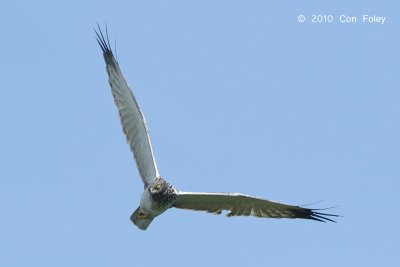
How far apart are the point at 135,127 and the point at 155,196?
1.73 metres

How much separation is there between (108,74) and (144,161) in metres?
2.08

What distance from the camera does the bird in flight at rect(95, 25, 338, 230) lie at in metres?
14.8

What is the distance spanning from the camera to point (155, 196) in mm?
14695

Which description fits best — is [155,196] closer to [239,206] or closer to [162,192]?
[162,192]

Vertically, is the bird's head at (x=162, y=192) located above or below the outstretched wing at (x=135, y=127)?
below

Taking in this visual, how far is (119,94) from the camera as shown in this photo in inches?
632

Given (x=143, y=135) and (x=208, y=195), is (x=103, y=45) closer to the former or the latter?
(x=143, y=135)

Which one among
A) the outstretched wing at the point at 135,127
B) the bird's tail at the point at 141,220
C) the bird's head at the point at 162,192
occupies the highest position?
the outstretched wing at the point at 135,127

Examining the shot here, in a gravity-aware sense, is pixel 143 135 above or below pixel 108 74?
below

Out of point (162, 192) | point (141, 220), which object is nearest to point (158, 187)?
point (162, 192)

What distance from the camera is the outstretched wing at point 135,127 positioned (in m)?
15.5

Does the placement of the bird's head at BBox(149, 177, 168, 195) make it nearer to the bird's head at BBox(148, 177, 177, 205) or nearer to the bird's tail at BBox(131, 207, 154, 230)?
the bird's head at BBox(148, 177, 177, 205)

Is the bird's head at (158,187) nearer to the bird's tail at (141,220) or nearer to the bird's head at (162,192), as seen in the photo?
the bird's head at (162,192)

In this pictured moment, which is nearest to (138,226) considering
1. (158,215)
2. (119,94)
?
(158,215)
